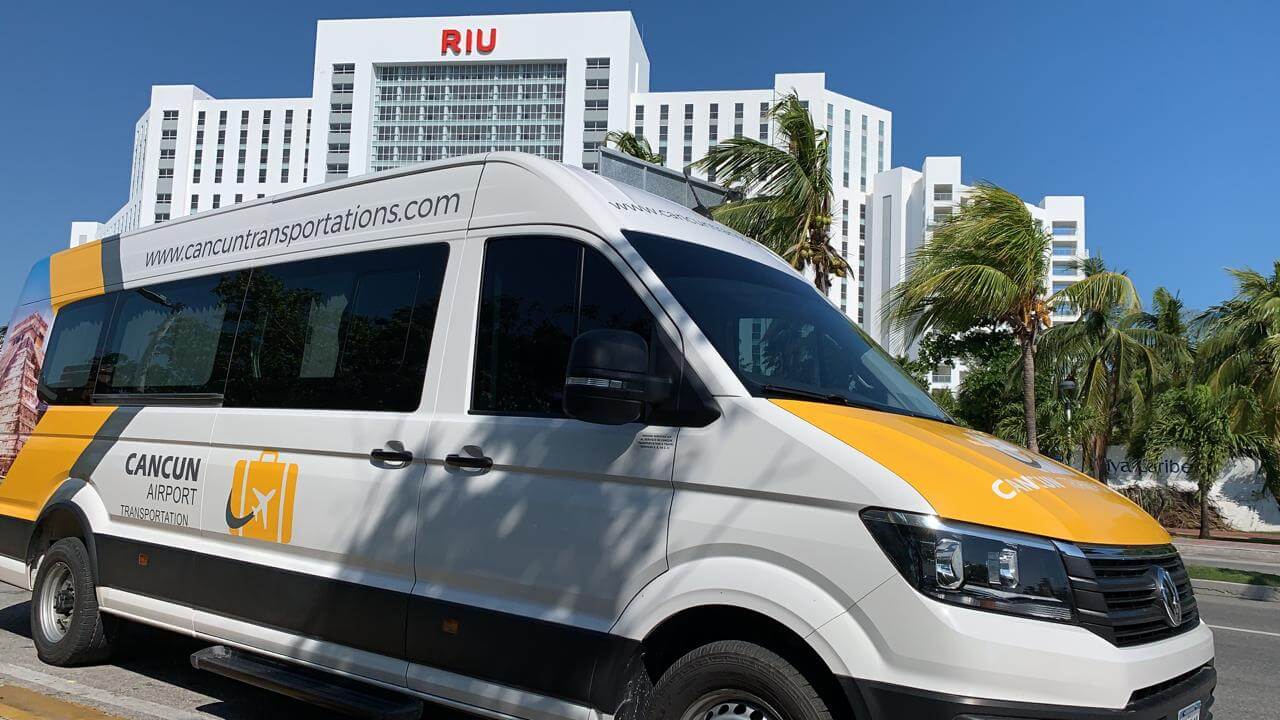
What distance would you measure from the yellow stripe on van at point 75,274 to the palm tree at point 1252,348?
25.9 m

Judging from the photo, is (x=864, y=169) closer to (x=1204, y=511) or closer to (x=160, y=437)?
(x=1204, y=511)

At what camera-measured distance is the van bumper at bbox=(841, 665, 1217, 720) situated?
262 cm

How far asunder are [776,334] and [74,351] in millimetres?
5201

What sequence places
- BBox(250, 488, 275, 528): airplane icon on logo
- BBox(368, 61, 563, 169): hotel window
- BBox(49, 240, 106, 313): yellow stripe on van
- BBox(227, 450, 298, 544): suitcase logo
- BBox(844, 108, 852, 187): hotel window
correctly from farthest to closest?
BBox(844, 108, 852, 187): hotel window, BBox(368, 61, 563, 169): hotel window, BBox(49, 240, 106, 313): yellow stripe on van, BBox(250, 488, 275, 528): airplane icon on logo, BBox(227, 450, 298, 544): suitcase logo

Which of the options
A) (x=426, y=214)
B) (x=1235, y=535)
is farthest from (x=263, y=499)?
(x=1235, y=535)

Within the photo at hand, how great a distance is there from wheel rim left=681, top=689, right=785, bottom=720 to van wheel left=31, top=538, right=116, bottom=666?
4.28 meters

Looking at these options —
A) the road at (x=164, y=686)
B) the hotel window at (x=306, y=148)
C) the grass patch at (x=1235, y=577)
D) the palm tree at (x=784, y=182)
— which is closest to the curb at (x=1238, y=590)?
the grass patch at (x=1235, y=577)

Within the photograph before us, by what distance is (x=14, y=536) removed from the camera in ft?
20.6

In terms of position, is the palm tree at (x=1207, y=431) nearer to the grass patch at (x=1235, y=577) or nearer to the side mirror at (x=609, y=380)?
the grass patch at (x=1235, y=577)

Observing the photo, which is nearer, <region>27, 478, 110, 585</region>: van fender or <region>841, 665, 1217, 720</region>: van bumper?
<region>841, 665, 1217, 720</region>: van bumper

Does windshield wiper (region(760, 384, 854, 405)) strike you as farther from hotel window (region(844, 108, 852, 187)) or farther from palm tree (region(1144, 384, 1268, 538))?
hotel window (region(844, 108, 852, 187))

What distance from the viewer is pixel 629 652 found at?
128 inches

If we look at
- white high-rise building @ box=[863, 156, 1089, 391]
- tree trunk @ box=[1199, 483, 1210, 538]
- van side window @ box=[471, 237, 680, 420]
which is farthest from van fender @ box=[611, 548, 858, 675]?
white high-rise building @ box=[863, 156, 1089, 391]

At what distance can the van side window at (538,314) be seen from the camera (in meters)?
3.64
